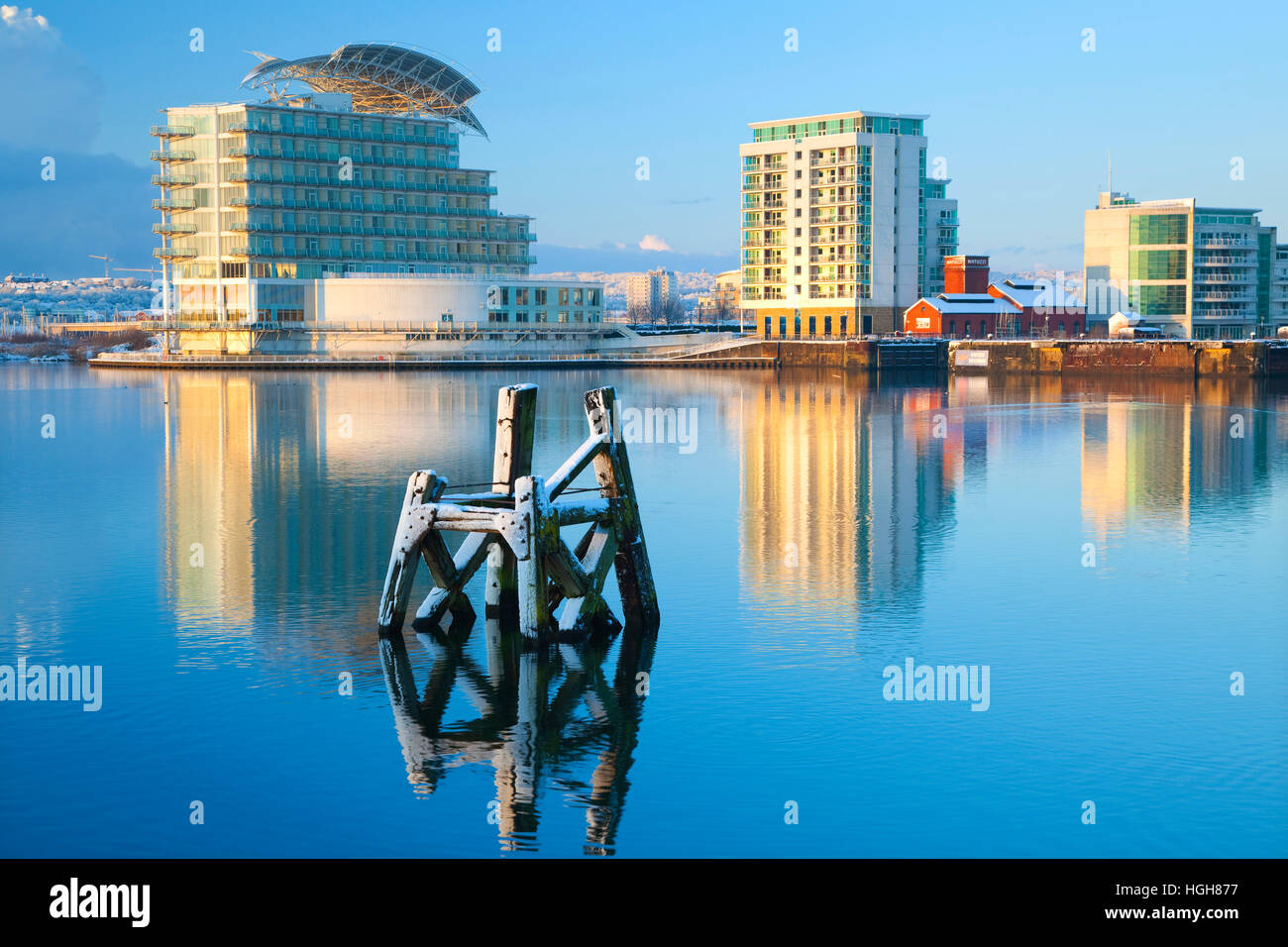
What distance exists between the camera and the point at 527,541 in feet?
61.0

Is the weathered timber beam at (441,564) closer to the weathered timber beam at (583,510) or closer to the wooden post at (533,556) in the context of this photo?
the wooden post at (533,556)

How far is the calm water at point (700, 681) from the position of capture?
13984 mm

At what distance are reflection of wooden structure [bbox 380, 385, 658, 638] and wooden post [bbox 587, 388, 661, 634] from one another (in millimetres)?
15

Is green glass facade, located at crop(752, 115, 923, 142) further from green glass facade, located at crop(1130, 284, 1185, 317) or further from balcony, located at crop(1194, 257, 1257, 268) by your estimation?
balcony, located at crop(1194, 257, 1257, 268)

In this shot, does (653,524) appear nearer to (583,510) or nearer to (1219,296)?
(583,510)

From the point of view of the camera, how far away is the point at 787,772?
601 inches

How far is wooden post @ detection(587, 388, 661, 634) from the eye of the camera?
2059 centimetres

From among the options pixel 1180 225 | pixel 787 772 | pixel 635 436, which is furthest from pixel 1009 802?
pixel 1180 225

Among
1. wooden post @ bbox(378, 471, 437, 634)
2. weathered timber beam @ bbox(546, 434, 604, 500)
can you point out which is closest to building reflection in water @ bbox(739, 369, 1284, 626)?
weathered timber beam @ bbox(546, 434, 604, 500)

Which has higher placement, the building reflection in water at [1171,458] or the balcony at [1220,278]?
the balcony at [1220,278]

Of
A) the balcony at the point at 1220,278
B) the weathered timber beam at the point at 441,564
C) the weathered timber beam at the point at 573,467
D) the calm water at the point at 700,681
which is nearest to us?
the calm water at the point at 700,681

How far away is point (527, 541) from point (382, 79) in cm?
12845

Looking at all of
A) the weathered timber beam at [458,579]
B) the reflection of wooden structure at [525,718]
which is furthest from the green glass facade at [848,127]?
the reflection of wooden structure at [525,718]

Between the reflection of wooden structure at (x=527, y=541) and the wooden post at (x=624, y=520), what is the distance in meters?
0.01
